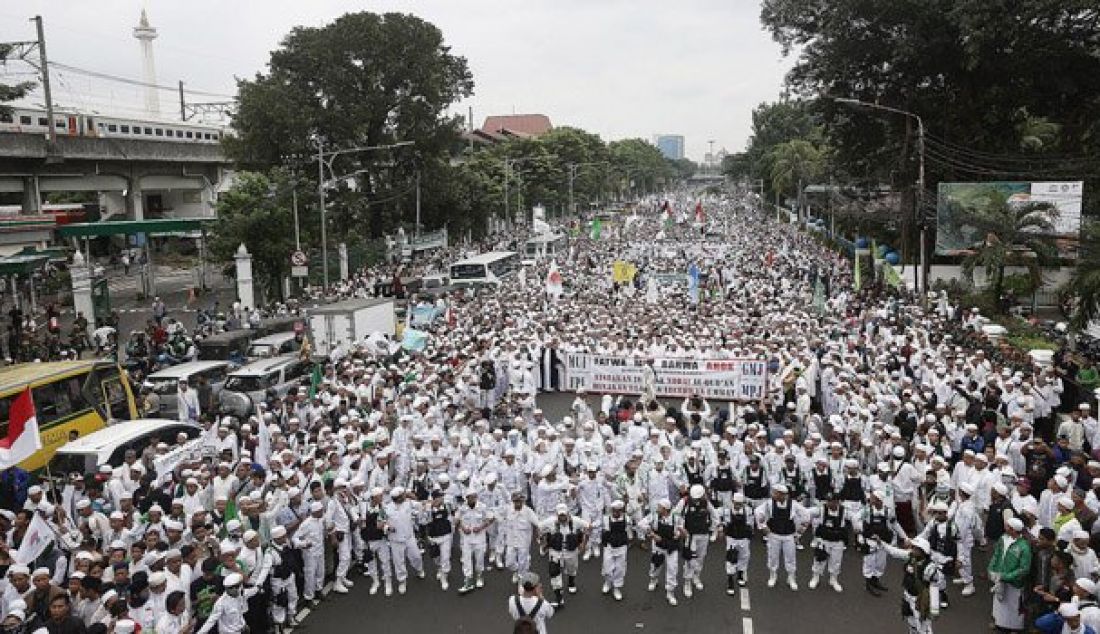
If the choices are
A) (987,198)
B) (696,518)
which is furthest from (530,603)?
(987,198)

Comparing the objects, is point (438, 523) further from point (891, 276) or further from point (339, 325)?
point (891, 276)

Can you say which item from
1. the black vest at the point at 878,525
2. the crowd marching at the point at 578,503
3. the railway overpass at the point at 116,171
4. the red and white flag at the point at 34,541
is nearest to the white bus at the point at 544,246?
the railway overpass at the point at 116,171

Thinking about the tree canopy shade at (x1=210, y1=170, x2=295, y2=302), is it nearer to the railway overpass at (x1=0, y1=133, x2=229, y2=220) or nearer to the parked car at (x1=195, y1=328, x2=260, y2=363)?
the parked car at (x1=195, y1=328, x2=260, y2=363)

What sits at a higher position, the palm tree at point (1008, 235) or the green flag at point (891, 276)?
the palm tree at point (1008, 235)

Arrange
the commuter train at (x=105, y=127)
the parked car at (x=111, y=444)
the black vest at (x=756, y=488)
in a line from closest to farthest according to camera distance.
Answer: the black vest at (x=756, y=488) < the parked car at (x=111, y=444) < the commuter train at (x=105, y=127)

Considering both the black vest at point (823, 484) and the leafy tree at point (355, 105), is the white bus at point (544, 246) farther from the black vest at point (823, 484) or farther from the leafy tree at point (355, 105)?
the black vest at point (823, 484)

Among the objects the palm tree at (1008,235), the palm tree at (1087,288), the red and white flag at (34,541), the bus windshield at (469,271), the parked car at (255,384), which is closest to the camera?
the red and white flag at (34,541)
